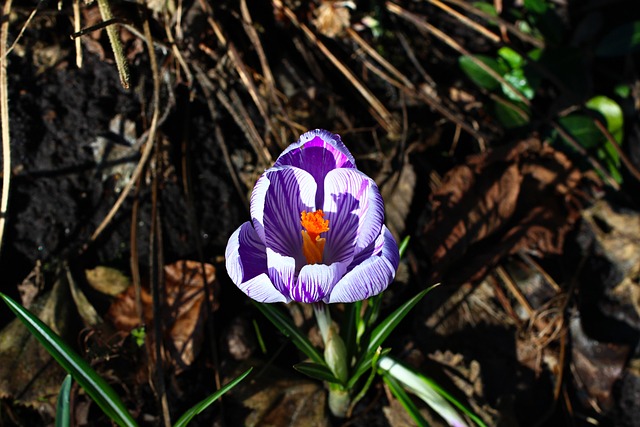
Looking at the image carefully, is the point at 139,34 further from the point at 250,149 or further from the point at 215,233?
the point at 215,233

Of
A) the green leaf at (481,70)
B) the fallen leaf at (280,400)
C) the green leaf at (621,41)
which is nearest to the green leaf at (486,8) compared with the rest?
the green leaf at (481,70)

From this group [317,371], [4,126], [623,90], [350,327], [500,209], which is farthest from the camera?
[623,90]

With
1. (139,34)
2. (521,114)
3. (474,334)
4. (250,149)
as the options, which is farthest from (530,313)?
(139,34)

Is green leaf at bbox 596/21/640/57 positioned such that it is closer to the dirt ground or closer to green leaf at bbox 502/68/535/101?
the dirt ground

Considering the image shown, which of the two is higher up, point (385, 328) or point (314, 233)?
point (314, 233)

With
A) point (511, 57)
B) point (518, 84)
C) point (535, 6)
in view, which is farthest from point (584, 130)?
point (535, 6)

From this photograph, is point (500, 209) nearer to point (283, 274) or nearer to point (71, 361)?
point (283, 274)

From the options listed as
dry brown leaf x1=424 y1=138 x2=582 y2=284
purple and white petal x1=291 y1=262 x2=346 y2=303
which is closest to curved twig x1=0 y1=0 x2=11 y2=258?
purple and white petal x1=291 y1=262 x2=346 y2=303
